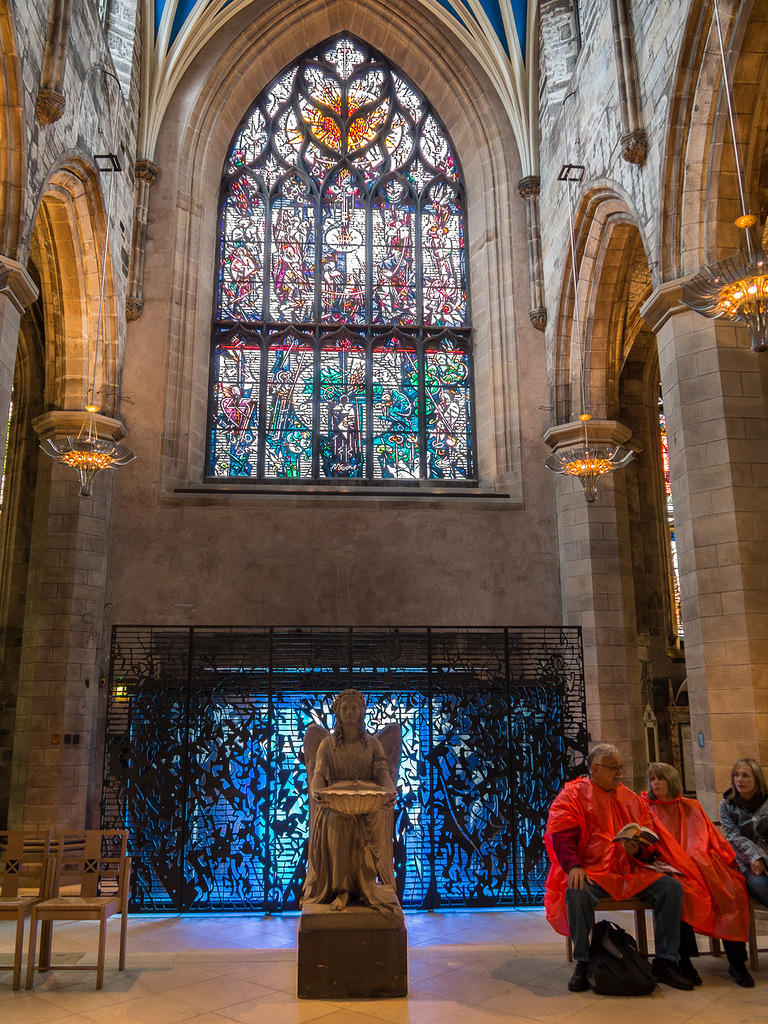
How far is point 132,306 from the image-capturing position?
13117 mm

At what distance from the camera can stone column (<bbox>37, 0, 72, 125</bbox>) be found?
8.65 metres

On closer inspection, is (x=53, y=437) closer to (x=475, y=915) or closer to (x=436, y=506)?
(x=436, y=506)

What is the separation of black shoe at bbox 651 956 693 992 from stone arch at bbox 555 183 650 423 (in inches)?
321

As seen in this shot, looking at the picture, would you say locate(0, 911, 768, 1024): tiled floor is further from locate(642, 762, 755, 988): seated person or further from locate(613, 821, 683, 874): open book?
locate(613, 821, 683, 874): open book

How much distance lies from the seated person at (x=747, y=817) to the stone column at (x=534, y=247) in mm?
9053

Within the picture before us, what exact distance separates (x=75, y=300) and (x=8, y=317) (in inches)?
159

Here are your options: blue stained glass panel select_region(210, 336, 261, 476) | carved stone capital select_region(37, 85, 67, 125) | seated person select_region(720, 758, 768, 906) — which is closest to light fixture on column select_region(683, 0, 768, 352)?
seated person select_region(720, 758, 768, 906)

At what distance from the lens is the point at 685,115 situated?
880 centimetres

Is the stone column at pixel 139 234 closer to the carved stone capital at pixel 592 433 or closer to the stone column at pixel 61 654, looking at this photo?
the stone column at pixel 61 654

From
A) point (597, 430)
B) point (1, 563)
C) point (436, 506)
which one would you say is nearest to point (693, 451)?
point (597, 430)

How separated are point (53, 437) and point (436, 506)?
5318 millimetres

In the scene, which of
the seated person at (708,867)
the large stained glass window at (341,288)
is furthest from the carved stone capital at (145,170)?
the seated person at (708,867)

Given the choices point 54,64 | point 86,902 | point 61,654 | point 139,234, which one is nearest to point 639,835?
point 86,902

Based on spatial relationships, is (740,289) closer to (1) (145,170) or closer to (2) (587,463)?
(2) (587,463)
